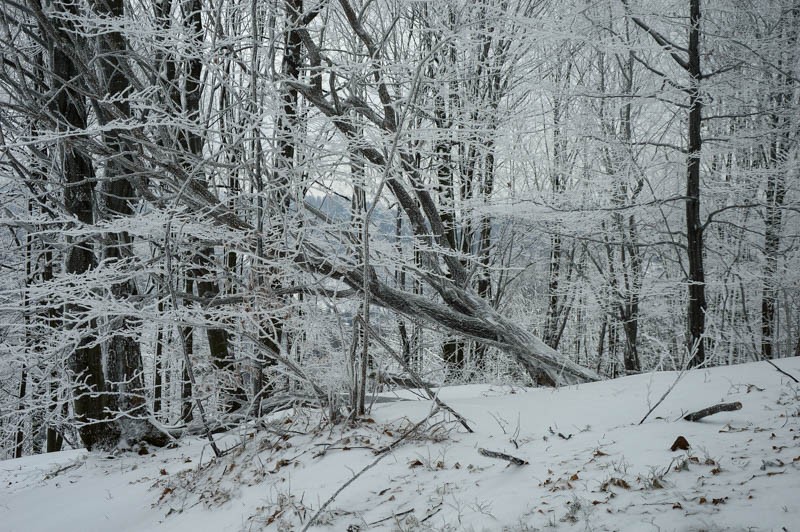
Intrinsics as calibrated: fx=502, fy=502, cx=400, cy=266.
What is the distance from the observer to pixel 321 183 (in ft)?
13.0

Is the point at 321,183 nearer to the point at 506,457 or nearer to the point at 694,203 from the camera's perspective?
the point at 506,457

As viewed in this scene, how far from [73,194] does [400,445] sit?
17.2ft

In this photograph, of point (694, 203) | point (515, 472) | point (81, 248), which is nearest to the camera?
point (515, 472)

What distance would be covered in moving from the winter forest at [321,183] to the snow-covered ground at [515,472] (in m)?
0.37

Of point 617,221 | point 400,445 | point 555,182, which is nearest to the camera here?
point 400,445

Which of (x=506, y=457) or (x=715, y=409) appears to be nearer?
(x=506, y=457)

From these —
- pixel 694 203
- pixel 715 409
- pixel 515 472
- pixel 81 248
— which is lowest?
pixel 515 472

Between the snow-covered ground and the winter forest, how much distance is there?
0.37 m

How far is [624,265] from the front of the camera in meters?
11.2

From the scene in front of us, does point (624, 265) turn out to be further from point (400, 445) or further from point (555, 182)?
point (400, 445)

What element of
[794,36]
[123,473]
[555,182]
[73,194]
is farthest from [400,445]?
[555,182]

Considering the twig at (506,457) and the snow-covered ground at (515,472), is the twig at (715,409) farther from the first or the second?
the twig at (506,457)

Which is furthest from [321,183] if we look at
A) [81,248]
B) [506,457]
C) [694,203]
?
[694,203]

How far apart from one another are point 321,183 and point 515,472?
2546 mm
